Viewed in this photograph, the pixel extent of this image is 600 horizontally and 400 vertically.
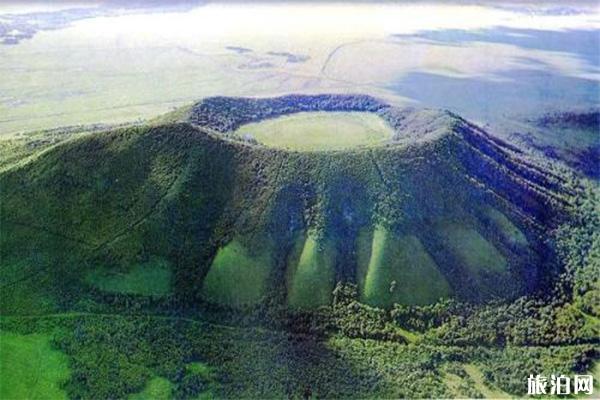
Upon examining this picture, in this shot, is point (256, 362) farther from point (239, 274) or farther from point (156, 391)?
point (239, 274)

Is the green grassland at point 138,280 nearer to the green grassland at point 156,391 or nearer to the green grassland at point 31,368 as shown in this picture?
the green grassland at point 31,368

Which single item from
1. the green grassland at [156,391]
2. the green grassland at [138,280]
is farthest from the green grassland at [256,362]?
the green grassland at [138,280]

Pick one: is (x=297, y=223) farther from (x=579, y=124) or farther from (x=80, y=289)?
(x=579, y=124)

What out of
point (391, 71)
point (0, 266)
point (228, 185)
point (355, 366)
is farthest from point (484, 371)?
point (391, 71)

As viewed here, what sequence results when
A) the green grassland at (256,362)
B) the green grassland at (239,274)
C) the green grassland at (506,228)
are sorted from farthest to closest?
1. the green grassland at (506,228)
2. the green grassland at (239,274)
3. the green grassland at (256,362)

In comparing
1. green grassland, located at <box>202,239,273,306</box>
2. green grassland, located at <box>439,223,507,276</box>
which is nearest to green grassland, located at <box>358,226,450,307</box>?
green grassland, located at <box>439,223,507,276</box>

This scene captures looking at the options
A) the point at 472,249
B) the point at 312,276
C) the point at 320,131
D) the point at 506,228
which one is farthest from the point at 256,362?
the point at 320,131
